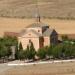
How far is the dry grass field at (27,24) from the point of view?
75.9 m

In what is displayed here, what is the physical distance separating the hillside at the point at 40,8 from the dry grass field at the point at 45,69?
3209cm

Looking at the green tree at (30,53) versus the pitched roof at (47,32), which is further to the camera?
the pitched roof at (47,32)

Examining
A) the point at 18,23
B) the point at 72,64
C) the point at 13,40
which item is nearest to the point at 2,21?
the point at 18,23

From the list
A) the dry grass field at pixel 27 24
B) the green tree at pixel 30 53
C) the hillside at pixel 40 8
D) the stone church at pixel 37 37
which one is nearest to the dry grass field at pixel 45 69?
the green tree at pixel 30 53

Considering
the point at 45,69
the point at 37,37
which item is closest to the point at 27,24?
the point at 37,37

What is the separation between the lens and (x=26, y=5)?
96.2 metres

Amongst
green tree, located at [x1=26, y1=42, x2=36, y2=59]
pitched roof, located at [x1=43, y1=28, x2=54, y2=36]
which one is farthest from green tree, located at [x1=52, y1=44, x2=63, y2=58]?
pitched roof, located at [x1=43, y1=28, x2=54, y2=36]

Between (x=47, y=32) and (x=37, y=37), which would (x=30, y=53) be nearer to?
(x=37, y=37)

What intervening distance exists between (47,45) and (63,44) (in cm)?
186

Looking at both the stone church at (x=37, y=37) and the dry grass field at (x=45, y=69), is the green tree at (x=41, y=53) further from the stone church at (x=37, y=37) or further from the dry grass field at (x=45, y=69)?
the dry grass field at (x=45, y=69)

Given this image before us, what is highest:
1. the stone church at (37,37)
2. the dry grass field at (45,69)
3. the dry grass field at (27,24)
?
the stone church at (37,37)

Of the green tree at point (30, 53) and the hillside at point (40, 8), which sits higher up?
the hillside at point (40, 8)

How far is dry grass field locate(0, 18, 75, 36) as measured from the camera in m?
75.9

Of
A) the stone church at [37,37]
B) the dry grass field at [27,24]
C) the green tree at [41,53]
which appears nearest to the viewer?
the green tree at [41,53]
